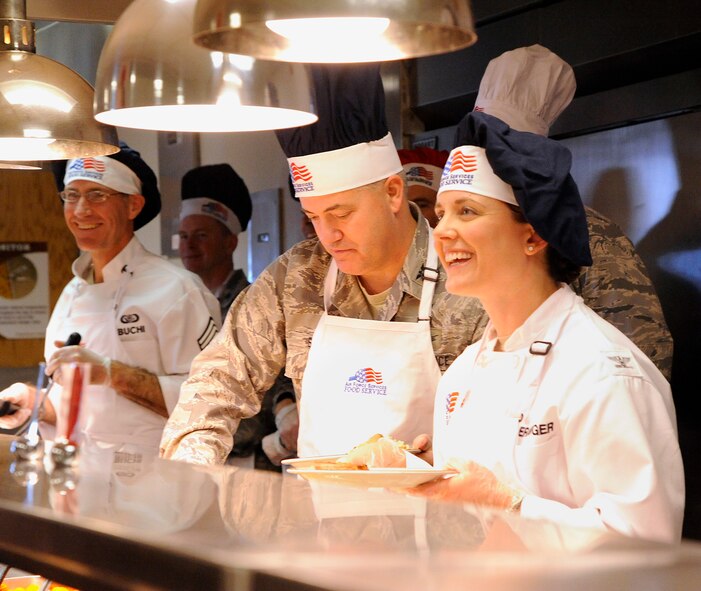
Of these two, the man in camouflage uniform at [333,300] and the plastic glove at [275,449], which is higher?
the man in camouflage uniform at [333,300]

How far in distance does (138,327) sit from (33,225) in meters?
2.48

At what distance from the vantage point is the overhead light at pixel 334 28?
1.22 m

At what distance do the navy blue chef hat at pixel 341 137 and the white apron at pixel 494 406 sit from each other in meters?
0.54

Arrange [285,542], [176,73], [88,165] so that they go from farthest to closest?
[88,165] → [176,73] → [285,542]

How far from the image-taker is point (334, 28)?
57.9 inches

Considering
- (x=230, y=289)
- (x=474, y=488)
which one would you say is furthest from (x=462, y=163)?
(x=230, y=289)

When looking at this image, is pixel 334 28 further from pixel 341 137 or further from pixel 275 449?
pixel 275 449

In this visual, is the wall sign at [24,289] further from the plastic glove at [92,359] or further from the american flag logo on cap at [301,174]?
the american flag logo on cap at [301,174]

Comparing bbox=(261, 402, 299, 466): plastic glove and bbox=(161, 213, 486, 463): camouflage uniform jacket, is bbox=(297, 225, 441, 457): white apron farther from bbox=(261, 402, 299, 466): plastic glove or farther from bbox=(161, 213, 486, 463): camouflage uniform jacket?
bbox=(261, 402, 299, 466): plastic glove

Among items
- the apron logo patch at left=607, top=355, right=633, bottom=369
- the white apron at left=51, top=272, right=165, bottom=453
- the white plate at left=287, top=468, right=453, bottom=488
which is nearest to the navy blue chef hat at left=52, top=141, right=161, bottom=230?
the white apron at left=51, top=272, right=165, bottom=453

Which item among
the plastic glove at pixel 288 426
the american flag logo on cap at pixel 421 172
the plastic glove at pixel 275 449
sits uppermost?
the american flag logo on cap at pixel 421 172

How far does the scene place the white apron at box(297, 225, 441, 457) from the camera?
2.43m

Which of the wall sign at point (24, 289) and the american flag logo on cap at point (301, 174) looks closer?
the american flag logo on cap at point (301, 174)

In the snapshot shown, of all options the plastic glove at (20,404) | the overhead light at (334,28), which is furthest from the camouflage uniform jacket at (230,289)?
the overhead light at (334,28)
